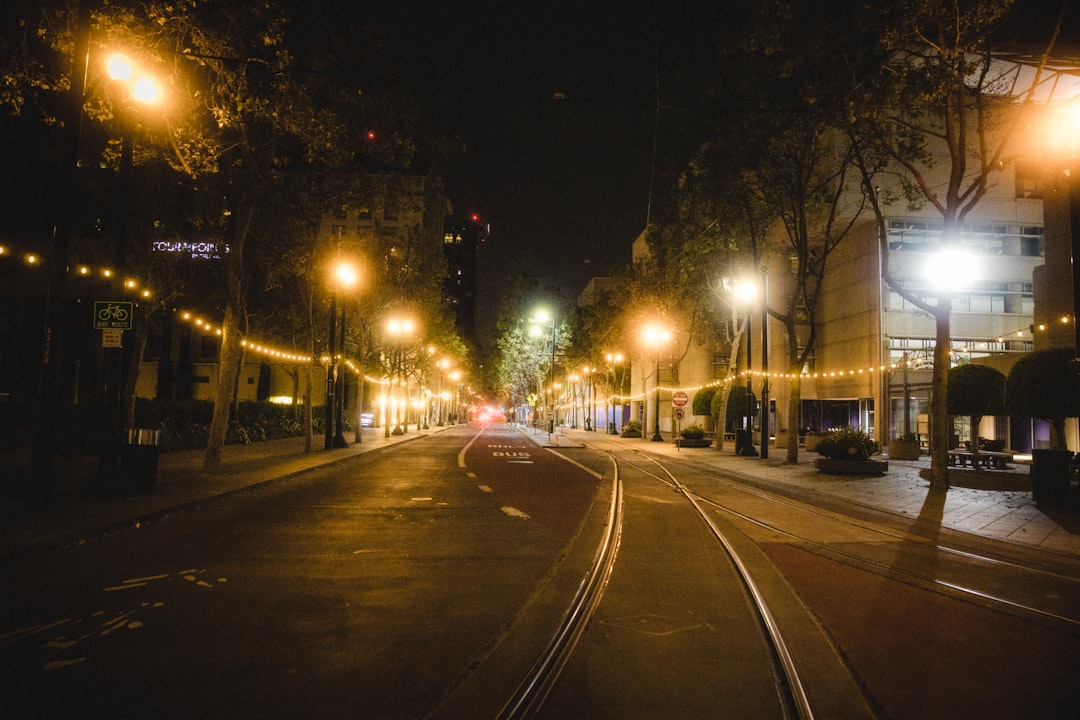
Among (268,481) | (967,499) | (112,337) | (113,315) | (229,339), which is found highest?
(229,339)

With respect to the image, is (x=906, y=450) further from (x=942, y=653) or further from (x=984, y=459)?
(x=942, y=653)

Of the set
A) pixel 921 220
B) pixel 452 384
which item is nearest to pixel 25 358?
pixel 921 220

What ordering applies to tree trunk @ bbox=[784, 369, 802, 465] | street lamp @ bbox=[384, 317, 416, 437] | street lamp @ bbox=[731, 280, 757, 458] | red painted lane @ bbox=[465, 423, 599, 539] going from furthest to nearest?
street lamp @ bbox=[384, 317, 416, 437]
street lamp @ bbox=[731, 280, 757, 458]
tree trunk @ bbox=[784, 369, 802, 465]
red painted lane @ bbox=[465, 423, 599, 539]

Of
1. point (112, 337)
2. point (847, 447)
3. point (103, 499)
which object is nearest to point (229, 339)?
point (112, 337)

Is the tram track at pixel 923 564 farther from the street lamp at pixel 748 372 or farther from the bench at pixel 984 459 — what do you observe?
the street lamp at pixel 748 372

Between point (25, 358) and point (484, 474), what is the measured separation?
28.8m

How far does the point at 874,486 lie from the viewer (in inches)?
701

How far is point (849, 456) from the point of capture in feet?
69.1

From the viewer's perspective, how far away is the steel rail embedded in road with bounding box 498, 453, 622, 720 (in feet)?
13.0

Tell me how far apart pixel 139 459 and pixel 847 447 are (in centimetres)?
1899

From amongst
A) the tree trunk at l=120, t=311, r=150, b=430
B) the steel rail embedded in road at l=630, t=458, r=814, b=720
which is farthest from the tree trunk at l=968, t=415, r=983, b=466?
the tree trunk at l=120, t=311, r=150, b=430

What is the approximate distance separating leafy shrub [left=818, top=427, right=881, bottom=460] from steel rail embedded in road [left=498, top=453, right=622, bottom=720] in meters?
14.4

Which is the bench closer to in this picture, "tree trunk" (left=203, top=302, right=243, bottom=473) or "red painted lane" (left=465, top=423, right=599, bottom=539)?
"red painted lane" (left=465, top=423, right=599, bottom=539)

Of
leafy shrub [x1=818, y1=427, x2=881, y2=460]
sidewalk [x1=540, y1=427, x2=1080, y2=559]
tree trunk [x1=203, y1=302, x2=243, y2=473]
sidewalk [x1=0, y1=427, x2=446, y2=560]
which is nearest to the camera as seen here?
sidewalk [x1=0, y1=427, x2=446, y2=560]
